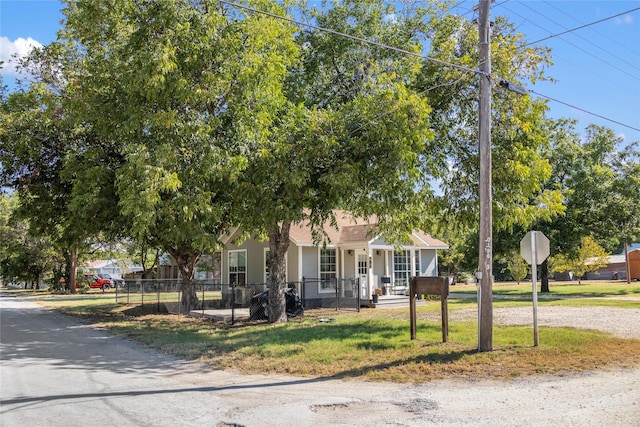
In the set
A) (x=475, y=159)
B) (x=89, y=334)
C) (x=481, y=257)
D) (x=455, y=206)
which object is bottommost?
(x=89, y=334)

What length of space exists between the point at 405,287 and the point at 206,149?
15526 mm

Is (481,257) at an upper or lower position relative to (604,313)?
upper

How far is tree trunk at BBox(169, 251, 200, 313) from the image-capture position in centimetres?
2170

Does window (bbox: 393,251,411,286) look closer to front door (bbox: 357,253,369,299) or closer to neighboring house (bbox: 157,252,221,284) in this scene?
front door (bbox: 357,253,369,299)

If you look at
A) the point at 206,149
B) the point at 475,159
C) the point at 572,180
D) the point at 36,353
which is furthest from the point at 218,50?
the point at 572,180

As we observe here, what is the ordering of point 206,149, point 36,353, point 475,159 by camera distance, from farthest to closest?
point 475,159 < point 206,149 < point 36,353

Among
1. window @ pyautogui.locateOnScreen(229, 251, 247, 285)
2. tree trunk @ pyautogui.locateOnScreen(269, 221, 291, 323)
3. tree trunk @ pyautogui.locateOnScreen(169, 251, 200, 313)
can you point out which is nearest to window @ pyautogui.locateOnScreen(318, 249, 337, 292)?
window @ pyautogui.locateOnScreen(229, 251, 247, 285)

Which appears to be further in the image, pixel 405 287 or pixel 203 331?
pixel 405 287

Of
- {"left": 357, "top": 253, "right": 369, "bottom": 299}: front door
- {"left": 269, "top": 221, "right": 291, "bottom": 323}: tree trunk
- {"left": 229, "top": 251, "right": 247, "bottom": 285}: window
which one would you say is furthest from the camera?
{"left": 229, "top": 251, "right": 247, "bottom": 285}: window

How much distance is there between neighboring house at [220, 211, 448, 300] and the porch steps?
0.78 meters

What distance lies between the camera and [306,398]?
7.48 metres

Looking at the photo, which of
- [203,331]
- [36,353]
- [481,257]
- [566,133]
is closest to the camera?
[481,257]

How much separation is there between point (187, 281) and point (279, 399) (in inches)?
601

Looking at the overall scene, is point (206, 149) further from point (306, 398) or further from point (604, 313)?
point (604, 313)
